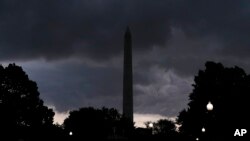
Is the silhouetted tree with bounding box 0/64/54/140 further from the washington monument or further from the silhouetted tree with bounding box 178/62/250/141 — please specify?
the silhouetted tree with bounding box 178/62/250/141

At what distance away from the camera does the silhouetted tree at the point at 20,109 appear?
65562 millimetres

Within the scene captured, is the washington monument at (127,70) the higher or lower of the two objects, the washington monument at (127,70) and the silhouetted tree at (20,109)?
the higher

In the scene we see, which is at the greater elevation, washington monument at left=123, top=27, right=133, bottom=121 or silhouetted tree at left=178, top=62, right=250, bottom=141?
washington monument at left=123, top=27, right=133, bottom=121

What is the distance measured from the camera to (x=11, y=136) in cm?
6397

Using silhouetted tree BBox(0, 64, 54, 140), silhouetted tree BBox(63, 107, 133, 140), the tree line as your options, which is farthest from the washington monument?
silhouetted tree BBox(63, 107, 133, 140)

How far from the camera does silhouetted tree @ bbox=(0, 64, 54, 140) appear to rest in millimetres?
65562

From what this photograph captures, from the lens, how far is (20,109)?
69.1 metres

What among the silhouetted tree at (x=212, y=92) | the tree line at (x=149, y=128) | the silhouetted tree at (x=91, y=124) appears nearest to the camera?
the tree line at (x=149, y=128)

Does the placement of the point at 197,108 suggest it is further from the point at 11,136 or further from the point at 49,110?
the point at 11,136

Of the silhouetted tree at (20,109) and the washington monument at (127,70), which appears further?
the washington monument at (127,70)

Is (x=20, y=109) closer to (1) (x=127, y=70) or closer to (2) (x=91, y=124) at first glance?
(1) (x=127, y=70)

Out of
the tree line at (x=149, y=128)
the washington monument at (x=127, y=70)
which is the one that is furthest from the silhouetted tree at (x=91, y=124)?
the tree line at (x=149, y=128)

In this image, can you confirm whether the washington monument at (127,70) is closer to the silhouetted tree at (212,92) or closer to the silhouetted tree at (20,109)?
the silhouetted tree at (212,92)

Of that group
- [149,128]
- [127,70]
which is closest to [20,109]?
[149,128]
